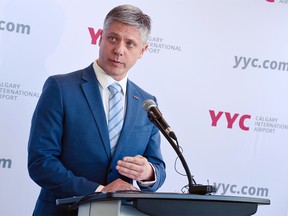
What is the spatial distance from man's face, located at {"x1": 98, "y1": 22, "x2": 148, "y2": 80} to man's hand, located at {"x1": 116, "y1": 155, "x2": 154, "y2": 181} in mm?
608

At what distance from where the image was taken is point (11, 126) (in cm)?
446

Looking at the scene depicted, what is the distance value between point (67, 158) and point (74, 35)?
68.3 inches

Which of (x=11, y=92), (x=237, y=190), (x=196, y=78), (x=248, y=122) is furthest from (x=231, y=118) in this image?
(x=11, y=92)

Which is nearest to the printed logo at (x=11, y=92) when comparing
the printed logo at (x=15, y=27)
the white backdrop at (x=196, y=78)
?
the white backdrop at (x=196, y=78)

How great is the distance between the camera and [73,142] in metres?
3.08

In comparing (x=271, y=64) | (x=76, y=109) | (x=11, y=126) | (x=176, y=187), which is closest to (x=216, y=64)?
(x=271, y=64)

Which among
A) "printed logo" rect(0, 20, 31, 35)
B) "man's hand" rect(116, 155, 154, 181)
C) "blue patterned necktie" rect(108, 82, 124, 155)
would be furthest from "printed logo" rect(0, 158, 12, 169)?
"man's hand" rect(116, 155, 154, 181)

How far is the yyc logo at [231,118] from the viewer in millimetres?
4938

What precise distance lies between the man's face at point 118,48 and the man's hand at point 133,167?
0.61 meters

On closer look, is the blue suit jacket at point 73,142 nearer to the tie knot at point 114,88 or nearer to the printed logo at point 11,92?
the tie knot at point 114,88

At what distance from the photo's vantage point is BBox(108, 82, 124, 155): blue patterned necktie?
3170mm

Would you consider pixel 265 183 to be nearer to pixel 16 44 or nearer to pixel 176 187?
pixel 176 187

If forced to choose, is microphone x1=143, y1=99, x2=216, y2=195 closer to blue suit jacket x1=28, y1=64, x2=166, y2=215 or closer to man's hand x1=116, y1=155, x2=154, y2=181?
man's hand x1=116, y1=155, x2=154, y2=181

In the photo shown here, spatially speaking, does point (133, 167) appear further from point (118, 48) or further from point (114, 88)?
point (118, 48)
